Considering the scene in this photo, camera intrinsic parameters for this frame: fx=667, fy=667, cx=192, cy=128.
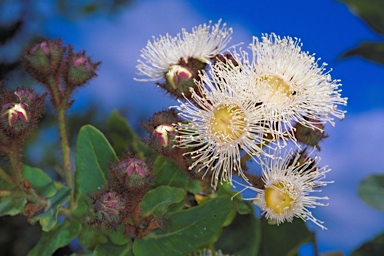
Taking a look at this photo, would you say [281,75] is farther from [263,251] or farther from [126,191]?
[263,251]

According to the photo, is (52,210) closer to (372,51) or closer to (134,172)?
(134,172)

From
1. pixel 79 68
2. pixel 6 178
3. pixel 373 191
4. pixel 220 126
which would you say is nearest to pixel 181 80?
pixel 220 126

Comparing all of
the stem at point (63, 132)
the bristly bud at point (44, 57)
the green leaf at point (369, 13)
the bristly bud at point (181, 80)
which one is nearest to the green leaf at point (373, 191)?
the green leaf at point (369, 13)

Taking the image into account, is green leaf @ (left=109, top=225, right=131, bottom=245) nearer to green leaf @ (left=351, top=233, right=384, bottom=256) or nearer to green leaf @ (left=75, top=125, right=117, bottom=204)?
green leaf @ (left=75, top=125, right=117, bottom=204)

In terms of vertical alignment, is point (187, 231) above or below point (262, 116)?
below

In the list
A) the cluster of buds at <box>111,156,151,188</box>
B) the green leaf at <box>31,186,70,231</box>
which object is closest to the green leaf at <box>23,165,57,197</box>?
the green leaf at <box>31,186,70,231</box>

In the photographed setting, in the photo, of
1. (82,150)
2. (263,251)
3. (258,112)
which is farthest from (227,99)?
(263,251)

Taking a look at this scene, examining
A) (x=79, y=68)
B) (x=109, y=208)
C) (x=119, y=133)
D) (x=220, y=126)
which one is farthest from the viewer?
(x=119, y=133)
